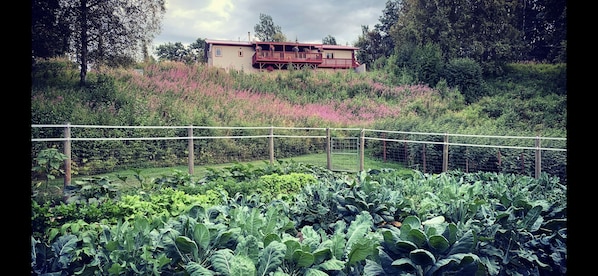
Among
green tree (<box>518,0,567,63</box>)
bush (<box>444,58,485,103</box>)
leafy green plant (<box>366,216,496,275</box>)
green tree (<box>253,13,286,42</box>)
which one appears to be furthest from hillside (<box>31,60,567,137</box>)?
leafy green plant (<box>366,216,496,275</box>)

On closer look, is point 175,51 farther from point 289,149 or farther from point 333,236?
point 333,236

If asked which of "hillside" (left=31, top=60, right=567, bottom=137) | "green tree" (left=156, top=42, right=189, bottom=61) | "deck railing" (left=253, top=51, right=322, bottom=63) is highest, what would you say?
"green tree" (left=156, top=42, right=189, bottom=61)

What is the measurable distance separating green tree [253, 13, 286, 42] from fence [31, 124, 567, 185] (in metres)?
7.62

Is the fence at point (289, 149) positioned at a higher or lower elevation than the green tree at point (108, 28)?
lower

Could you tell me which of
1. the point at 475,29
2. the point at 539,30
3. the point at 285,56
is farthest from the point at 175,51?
the point at 539,30

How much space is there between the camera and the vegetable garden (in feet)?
3.28

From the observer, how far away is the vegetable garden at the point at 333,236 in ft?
3.28

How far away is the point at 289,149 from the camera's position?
8.12 meters

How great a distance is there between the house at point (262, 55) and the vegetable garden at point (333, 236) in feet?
39.1

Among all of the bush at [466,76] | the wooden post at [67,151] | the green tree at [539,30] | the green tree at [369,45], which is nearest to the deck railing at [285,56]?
the bush at [466,76]

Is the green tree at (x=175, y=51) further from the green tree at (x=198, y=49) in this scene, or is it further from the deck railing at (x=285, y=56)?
the deck railing at (x=285, y=56)

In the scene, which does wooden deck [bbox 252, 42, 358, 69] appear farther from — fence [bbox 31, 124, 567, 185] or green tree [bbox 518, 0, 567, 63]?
green tree [bbox 518, 0, 567, 63]

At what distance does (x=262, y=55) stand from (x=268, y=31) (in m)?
1.64
